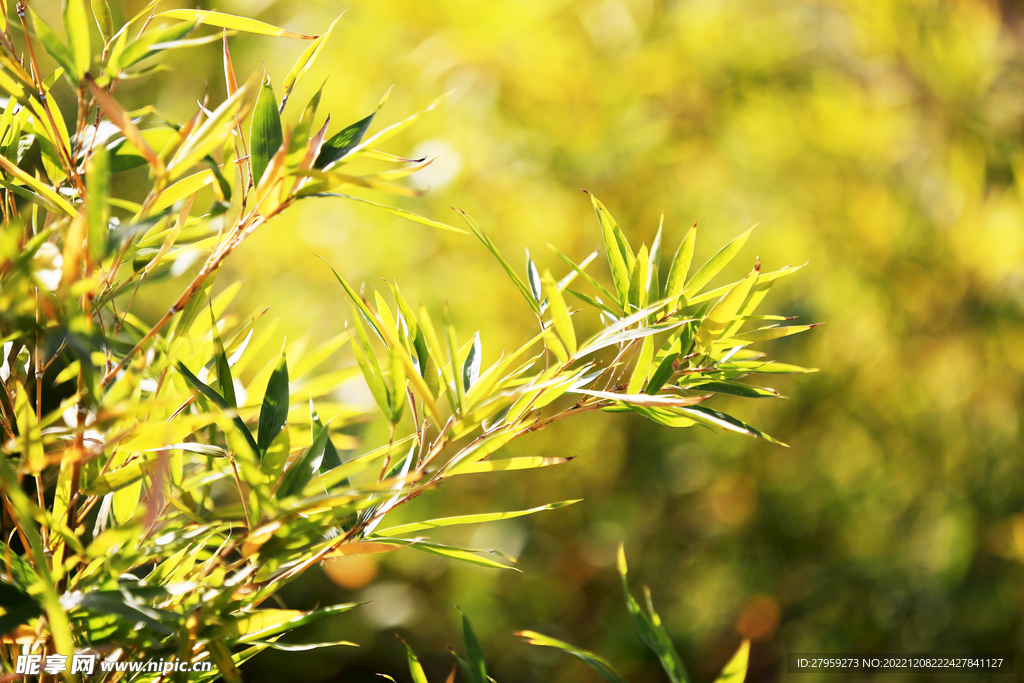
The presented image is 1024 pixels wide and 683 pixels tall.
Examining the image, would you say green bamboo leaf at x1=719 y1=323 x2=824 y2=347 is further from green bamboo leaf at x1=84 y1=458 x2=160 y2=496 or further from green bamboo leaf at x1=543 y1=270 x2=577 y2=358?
green bamboo leaf at x1=84 y1=458 x2=160 y2=496

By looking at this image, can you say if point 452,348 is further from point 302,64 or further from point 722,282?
point 722,282

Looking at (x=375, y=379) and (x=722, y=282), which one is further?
(x=722, y=282)

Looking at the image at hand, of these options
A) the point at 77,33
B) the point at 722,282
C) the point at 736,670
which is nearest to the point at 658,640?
the point at 736,670

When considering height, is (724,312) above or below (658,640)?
above

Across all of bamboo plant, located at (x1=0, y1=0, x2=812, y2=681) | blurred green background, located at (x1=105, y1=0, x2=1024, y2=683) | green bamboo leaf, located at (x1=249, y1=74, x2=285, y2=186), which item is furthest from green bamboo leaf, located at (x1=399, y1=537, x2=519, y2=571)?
blurred green background, located at (x1=105, y1=0, x2=1024, y2=683)

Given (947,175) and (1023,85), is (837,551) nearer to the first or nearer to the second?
(947,175)

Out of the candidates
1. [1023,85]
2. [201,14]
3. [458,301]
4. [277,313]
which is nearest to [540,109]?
[458,301]
